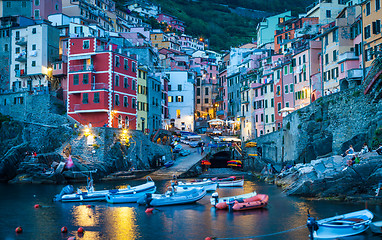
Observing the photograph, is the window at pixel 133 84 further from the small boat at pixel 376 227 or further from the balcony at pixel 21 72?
the small boat at pixel 376 227

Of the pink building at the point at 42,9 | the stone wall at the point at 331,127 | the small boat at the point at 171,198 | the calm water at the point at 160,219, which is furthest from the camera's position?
the pink building at the point at 42,9

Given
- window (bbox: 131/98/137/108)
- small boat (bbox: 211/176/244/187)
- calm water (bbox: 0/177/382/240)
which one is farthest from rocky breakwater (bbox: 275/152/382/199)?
window (bbox: 131/98/137/108)

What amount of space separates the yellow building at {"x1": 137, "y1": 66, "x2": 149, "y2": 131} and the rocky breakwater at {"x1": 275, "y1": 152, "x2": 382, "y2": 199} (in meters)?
37.2

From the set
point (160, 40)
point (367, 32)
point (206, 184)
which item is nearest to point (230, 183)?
point (206, 184)

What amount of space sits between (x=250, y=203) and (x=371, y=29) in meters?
28.2

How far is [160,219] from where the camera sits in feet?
110

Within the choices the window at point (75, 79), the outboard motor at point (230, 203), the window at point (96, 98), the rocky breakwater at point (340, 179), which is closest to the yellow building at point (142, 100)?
the window at point (96, 98)

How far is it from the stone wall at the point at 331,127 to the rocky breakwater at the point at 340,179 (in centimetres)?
509

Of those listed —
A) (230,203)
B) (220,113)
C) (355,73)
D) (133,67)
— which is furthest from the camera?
(220,113)

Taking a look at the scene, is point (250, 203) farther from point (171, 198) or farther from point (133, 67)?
point (133, 67)

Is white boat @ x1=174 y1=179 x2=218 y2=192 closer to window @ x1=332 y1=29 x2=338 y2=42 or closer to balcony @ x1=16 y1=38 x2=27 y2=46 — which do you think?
window @ x1=332 y1=29 x2=338 y2=42

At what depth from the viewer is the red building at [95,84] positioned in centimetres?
6688

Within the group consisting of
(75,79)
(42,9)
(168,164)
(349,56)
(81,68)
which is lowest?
(168,164)

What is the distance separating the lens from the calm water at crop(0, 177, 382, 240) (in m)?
28.4
